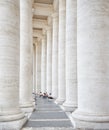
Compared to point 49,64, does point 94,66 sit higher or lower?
lower

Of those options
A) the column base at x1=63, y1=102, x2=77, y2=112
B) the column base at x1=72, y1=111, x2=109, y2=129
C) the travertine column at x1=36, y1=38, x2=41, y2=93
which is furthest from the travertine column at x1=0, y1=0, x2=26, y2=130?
the travertine column at x1=36, y1=38, x2=41, y2=93

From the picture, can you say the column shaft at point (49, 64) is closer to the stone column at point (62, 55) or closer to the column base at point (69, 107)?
the stone column at point (62, 55)

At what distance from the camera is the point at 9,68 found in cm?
1922

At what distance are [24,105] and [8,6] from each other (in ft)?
50.1

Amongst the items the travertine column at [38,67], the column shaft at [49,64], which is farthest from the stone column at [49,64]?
the travertine column at [38,67]

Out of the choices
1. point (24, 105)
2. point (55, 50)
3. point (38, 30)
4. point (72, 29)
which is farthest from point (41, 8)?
point (24, 105)

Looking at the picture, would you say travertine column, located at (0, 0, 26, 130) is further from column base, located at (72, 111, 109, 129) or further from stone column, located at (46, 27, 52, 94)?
stone column, located at (46, 27, 52, 94)

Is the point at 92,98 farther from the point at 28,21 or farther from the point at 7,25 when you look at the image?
the point at 28,21

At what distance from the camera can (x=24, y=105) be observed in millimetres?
30500

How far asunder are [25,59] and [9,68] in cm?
1346

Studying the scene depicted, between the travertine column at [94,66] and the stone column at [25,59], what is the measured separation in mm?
13084

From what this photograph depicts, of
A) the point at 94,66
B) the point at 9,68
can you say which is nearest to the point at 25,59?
the point at 9,68

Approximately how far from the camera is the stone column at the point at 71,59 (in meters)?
30.2

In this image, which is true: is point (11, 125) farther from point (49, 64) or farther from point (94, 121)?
point (49, 64)
